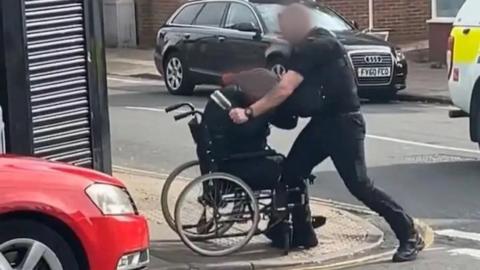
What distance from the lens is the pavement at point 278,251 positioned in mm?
8516

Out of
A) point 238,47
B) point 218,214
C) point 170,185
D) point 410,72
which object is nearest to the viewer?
point 218,214

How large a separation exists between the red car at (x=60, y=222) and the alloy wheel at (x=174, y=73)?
14583 mm

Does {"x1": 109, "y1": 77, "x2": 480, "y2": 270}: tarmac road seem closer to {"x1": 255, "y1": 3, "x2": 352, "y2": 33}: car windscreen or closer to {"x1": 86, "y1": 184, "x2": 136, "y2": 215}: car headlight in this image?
{"x1": 255, "y1": 3, "x2": 352, "y2": 33}: car windscreen

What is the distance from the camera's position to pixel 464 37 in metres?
12.5

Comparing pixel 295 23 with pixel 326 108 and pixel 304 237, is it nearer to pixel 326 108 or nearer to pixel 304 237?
pixel 326 108

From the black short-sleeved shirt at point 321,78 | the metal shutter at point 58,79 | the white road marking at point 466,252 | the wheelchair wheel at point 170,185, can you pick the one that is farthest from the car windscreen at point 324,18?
the black short-sleeved shirt at point 321,78

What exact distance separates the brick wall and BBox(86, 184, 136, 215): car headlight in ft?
68.2

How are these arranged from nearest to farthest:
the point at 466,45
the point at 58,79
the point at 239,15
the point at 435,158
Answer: the point at 58,79, the point at 466,45, the point at 435,158, the point at 239,15

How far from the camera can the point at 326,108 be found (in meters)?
8.52

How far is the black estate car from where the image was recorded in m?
19.2

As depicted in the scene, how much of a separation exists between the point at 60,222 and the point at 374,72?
1305 centimetres

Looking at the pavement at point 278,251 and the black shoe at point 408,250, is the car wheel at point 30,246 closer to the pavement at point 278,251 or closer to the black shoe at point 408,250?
the pavement at point 278,251

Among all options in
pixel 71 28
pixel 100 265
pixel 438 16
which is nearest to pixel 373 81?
pixel 438 16

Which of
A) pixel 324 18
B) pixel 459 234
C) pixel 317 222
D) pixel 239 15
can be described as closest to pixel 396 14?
pixel 239 15
